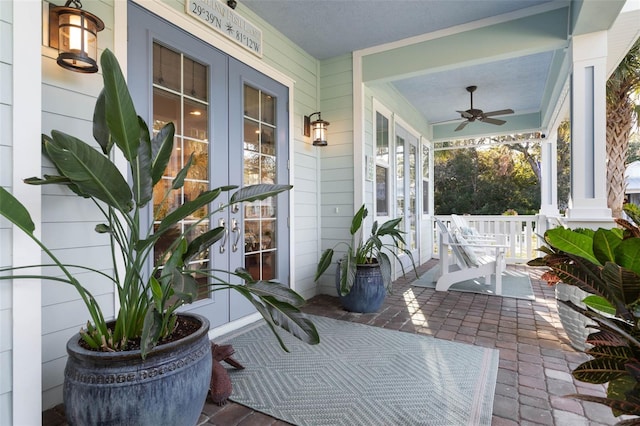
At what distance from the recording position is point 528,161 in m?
14.0

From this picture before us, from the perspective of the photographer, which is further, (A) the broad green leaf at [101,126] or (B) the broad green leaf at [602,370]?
(A) the broad green leaf at [101,126]

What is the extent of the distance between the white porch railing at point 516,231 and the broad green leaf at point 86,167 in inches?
264

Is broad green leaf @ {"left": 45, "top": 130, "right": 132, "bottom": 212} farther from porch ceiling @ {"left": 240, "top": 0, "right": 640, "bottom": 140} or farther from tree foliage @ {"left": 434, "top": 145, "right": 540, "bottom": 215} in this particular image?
tree foliage @ {"left": 434, "top": 145, "right": 540, "bottom": 215}

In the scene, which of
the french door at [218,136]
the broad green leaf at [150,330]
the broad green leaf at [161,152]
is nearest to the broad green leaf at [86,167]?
the broad green leaf at [161,152]

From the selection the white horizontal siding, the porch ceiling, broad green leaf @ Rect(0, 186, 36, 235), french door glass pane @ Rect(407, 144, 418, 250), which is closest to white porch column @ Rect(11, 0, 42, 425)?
broad green leaf @ Rect(0, 186, 36, 235)

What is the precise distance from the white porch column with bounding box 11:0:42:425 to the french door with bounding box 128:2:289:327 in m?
0.68

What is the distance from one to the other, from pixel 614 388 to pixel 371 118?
4.05 meters

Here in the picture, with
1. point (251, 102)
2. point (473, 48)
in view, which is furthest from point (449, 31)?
point (251, 102)

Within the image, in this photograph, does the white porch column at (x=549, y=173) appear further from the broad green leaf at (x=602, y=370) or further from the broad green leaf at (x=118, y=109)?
the broad green leaf at (x=118, y=109)

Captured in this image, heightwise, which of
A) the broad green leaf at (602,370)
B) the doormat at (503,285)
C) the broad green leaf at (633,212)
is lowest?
the doormat at (503,285)

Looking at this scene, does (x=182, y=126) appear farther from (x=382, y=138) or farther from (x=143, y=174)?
(x=382, y=138)

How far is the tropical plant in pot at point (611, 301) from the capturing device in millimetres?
768

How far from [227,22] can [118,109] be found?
219 cm

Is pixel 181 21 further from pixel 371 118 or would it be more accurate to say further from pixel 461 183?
pixel 461 183
